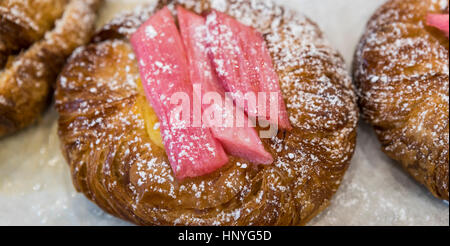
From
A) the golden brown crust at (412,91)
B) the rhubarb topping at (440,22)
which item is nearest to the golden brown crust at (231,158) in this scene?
the golden brown crust at (412,91)

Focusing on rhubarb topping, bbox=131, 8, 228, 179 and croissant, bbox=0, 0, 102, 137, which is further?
croissant, bbox=0, 0, 102, 137

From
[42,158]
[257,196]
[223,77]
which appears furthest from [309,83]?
[42,158]

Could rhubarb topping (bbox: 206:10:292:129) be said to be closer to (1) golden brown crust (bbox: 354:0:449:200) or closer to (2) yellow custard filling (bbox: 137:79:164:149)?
(2) yellow custard filling (bbox: 137:79:164:149)

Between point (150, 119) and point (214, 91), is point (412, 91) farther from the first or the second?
point (150, 119)

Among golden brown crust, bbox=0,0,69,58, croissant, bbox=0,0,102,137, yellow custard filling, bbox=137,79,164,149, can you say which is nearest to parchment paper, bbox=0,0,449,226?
croissant, bbox=0,0,102,137

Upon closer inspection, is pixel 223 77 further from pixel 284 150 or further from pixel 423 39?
pixel 423 39

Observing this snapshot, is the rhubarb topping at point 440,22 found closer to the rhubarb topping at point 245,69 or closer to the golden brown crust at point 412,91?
the golden brown crust at point 412,91

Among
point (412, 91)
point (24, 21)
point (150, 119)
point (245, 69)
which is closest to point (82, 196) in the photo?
point (150, 119)
